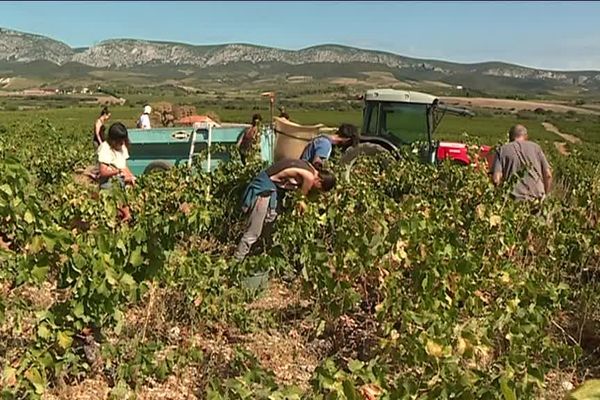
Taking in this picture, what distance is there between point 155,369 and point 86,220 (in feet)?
5.74

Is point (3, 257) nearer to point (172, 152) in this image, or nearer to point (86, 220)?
point (86, 220)

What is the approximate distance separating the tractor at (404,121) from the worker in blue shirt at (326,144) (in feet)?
7.54

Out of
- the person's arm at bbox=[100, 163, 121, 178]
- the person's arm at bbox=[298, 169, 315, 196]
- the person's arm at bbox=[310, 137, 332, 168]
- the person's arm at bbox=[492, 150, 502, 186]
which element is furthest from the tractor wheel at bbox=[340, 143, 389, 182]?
→ the person's arm at bbox=[100, 163, 121, 178]

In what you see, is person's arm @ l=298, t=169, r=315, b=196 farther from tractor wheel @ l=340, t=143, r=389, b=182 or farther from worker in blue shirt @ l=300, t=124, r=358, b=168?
tractor wheel @ l=340, t=143, r=389, b=182

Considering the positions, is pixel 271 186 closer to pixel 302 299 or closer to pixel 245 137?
pixel 302 299

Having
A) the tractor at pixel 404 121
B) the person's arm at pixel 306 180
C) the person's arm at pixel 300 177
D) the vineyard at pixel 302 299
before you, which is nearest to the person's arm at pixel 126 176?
the vineyard at pixel 302 299

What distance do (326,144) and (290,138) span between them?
3538mm

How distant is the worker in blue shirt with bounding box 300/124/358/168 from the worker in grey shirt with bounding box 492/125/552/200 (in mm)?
1668

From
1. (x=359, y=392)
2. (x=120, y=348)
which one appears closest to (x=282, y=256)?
(x=120, y=348)

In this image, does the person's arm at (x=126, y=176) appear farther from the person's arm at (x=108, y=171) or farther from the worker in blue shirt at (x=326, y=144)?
the worker in blue shirt at (x=326, y=144)

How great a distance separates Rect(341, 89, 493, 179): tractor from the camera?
35.0ft

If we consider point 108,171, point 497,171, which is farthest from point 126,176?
point 497,171

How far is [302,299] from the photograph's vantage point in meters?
5.27

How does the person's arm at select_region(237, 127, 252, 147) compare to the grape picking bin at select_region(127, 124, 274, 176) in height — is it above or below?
above
